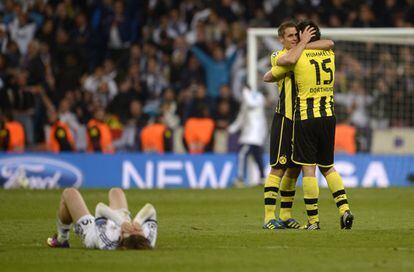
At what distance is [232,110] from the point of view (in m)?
26.0

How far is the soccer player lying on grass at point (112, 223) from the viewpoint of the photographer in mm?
9641

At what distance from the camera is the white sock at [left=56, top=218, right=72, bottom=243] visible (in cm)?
1045

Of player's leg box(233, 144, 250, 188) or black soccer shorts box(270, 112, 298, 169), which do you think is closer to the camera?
black soccer shorts box(270, 112, 298, 169)

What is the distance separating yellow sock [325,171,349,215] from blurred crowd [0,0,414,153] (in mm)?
12652

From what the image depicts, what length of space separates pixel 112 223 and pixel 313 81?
3592 mm

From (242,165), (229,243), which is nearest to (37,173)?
(242,165)

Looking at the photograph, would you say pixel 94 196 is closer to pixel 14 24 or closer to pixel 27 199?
pixel 27 199

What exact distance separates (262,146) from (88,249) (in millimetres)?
13594

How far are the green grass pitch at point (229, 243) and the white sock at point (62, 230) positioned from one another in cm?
15

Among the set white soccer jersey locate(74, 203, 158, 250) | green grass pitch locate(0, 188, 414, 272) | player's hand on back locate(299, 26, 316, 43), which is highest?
player's hand on back locate(299, 26, 316, 43)

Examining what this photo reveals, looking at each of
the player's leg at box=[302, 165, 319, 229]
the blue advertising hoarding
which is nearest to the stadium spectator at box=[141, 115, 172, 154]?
the blue advertising hoarding

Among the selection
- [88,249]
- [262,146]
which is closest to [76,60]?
[262,146]

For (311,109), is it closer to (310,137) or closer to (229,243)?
(310,137)

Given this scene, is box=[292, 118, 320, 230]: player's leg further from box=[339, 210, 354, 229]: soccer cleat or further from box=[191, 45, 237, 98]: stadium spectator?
box=[191, 45, 237, 98]: stadium spectator
